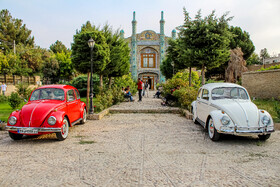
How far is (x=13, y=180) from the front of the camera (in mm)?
3725

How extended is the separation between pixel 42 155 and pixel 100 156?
135 centimetres

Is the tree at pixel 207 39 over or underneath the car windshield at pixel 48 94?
over

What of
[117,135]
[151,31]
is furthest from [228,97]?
[151,31]

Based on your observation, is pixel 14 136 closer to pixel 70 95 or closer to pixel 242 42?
pixel 70 95

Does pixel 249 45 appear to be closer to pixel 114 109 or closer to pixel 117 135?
pixel 114 109

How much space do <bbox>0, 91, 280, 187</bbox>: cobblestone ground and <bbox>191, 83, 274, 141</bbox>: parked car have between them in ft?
1.31

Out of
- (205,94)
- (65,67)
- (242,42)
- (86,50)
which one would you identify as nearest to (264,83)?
(205,94)

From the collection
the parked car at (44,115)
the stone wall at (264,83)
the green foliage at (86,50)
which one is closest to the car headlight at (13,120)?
the parked car at (44,115)

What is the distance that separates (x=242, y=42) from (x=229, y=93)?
33.8 metres

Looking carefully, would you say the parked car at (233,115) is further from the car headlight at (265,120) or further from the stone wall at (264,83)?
the stone wall at (264,83)

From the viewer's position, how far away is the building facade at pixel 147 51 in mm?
43906

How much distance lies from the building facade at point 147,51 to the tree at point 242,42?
11.2 meters

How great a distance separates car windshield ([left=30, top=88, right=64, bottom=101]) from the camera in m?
7.29

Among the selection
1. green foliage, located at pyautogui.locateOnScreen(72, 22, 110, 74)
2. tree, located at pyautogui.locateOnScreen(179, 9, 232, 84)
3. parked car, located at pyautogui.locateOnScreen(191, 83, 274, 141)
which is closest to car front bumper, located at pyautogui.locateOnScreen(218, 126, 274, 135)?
parked car, located at pyautogui.locateOnScreen(191, 83, 274, 141)
